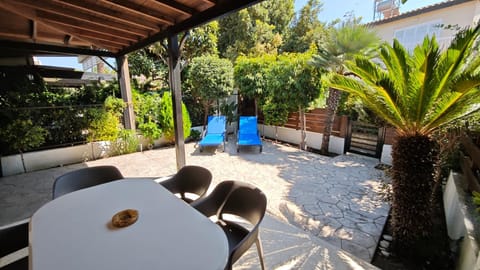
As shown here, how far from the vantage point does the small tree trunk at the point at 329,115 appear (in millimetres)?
5934

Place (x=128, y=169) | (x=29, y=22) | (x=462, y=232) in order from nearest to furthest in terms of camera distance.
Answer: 1. (x=462, y=232)
2. (x=29, y=22)
3. (x=128, y=169)

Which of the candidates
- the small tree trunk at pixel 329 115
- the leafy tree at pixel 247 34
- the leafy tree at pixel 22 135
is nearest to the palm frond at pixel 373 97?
the small tree trunk at pixel 329 115

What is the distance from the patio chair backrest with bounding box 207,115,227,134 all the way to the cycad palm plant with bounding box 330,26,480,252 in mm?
4741

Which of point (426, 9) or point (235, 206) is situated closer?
point (235, 206)

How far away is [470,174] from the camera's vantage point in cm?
247

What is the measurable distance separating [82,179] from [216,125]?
4742 mm

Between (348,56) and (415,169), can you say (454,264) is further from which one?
(348,56)

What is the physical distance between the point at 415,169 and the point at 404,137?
1.13ft

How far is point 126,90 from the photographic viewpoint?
6.11 metres

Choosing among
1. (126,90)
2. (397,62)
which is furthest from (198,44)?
(397,62)

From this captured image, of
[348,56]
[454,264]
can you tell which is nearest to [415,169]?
[454,264]

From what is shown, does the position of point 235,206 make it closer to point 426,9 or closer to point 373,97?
point 373,97

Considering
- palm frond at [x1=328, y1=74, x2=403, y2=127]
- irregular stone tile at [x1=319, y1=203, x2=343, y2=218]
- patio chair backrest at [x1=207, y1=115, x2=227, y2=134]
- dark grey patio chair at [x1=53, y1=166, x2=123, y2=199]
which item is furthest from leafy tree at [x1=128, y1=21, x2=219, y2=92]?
irregular stone tile at [x1=319, y1=203, x2=343, y2=218]

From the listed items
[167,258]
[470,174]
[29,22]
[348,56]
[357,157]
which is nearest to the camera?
[167,258]
